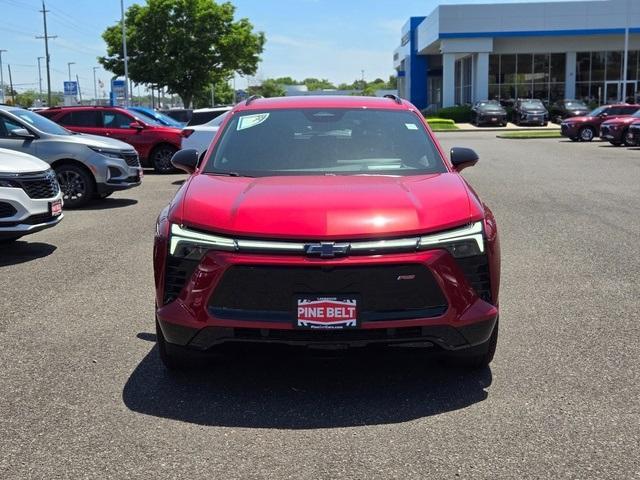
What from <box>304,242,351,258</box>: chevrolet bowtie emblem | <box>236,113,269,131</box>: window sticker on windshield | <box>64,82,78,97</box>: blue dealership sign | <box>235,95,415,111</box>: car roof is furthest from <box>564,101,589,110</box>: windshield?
<box>304,242,351,258</box>: chevrolet bowtie emblem

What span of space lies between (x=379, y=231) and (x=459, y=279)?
520 mm

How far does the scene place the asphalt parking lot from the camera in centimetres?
347

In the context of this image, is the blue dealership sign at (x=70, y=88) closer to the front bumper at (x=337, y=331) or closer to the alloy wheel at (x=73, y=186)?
the alloy wheel at (x=73, y=186)

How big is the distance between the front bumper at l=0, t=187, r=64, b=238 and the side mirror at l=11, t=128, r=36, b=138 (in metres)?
3.68

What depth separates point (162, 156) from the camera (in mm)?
18516

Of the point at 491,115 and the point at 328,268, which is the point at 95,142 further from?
the point at 491,115

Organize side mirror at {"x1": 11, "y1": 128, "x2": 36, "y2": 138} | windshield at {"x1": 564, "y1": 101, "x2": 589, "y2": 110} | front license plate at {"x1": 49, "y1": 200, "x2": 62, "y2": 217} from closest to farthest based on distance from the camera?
front license plate at {"x1": 49, "y1": 200, "x2": 62, "y2": 217}, side mirror at {"x1": 11, "y1": 128, "x2": 36, "y2": 138}, windshield at {"x1": 564, "y1": 101, "x2": 589, "y2": 110}

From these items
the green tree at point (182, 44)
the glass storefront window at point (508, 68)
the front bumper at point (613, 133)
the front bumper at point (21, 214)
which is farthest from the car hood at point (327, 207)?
the glass storefront window at point (508, 68)

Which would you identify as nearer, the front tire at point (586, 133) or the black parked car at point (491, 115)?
the front tire at point (586, 133)

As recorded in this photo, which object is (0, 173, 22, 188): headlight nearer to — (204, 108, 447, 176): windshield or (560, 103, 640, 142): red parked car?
(204, 108, 447, 176): windshield

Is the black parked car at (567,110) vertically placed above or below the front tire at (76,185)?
above

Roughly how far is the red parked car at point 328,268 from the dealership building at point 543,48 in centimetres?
5145

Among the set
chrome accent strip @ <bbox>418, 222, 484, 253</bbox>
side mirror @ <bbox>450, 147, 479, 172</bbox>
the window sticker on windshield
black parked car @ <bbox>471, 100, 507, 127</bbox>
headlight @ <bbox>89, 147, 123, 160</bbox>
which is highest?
black parked car @ <bbox>471, 100, 507, 127</bbox>

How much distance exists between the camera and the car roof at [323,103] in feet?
18.7
